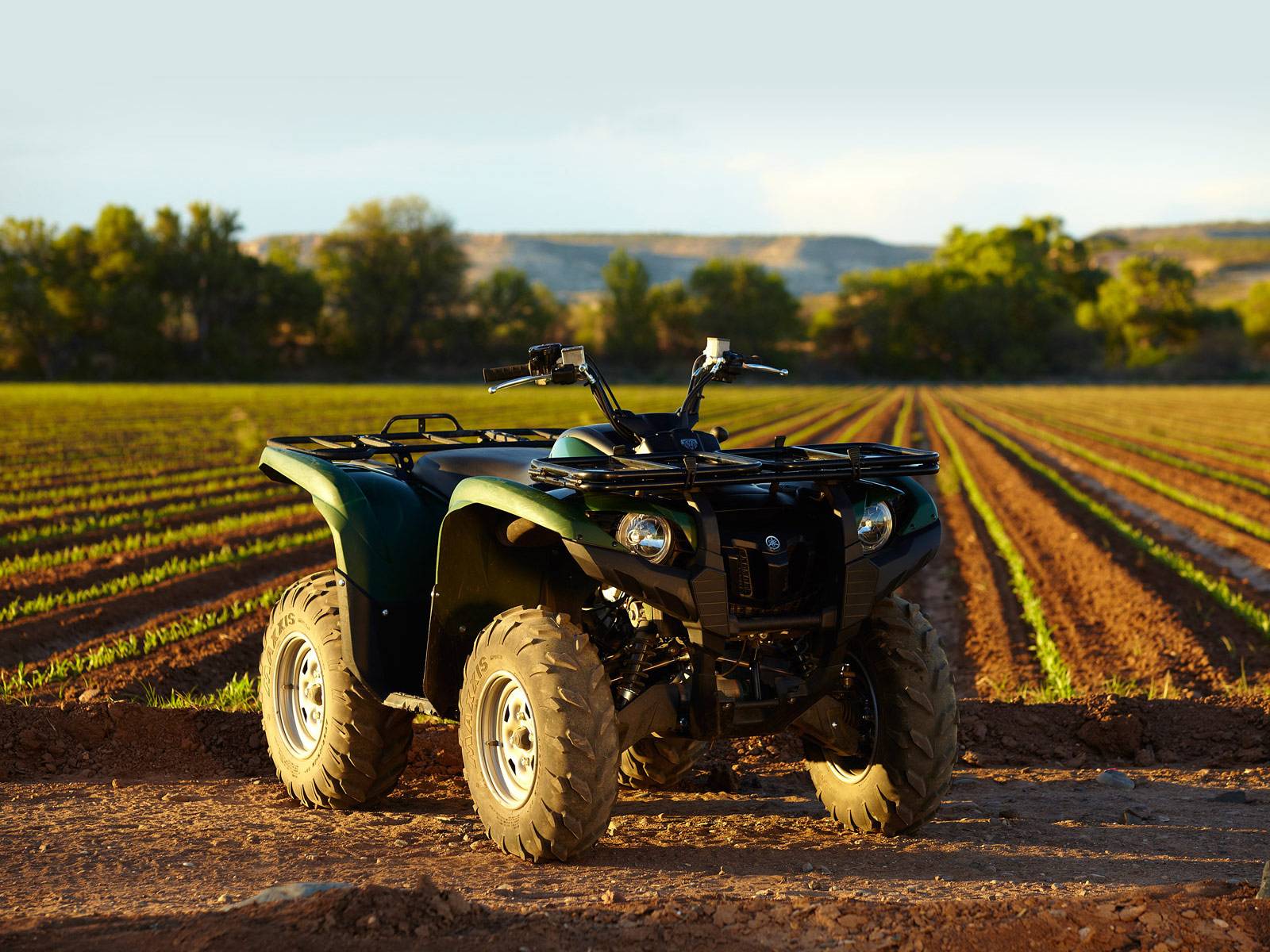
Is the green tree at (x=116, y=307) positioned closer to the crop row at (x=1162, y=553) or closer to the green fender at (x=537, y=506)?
the crop row at (x=1162, y=553)

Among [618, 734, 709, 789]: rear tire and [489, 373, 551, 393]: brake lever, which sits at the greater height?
[489, 373, 551, 393]: brake lever

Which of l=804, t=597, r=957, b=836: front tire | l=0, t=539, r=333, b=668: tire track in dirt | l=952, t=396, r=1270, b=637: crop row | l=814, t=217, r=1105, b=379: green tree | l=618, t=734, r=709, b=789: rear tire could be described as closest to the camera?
l=804, t=597, r=957, b=836: front tire

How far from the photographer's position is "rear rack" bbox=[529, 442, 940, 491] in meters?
4.01

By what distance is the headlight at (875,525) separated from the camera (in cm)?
449

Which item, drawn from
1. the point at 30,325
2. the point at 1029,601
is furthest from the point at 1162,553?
the point at 30,325

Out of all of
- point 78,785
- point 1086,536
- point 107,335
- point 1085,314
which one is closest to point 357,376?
point 107,335

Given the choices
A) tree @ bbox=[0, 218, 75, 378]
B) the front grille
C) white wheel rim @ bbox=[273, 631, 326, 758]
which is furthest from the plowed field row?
tree @ bbox=[0, 218, 75, 378]

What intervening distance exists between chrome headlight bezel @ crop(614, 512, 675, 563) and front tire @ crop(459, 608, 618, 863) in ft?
1.21

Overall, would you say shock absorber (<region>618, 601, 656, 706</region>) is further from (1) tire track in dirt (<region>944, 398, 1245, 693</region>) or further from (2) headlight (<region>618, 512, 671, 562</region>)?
(1) tire track in dirt (<region>944, 398, 1245, 693</region>)

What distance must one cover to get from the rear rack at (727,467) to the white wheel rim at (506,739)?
761mm

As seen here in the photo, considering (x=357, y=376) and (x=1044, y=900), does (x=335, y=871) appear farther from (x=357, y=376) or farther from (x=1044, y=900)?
(x=357, y=376)

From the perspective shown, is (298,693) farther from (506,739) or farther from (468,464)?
(506,739)

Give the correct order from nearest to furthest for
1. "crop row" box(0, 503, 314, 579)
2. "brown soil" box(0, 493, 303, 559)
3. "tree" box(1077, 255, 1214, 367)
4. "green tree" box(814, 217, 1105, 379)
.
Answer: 1. "crop row" box(0, 503, 314, 579)
2. "brown soil" box(0, 493, 303, 559)
3. "green tree" box(814, 217, 1105, 379)
4. "tree" box(1077, 255, 1214, 367)

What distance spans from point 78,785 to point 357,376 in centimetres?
8252
